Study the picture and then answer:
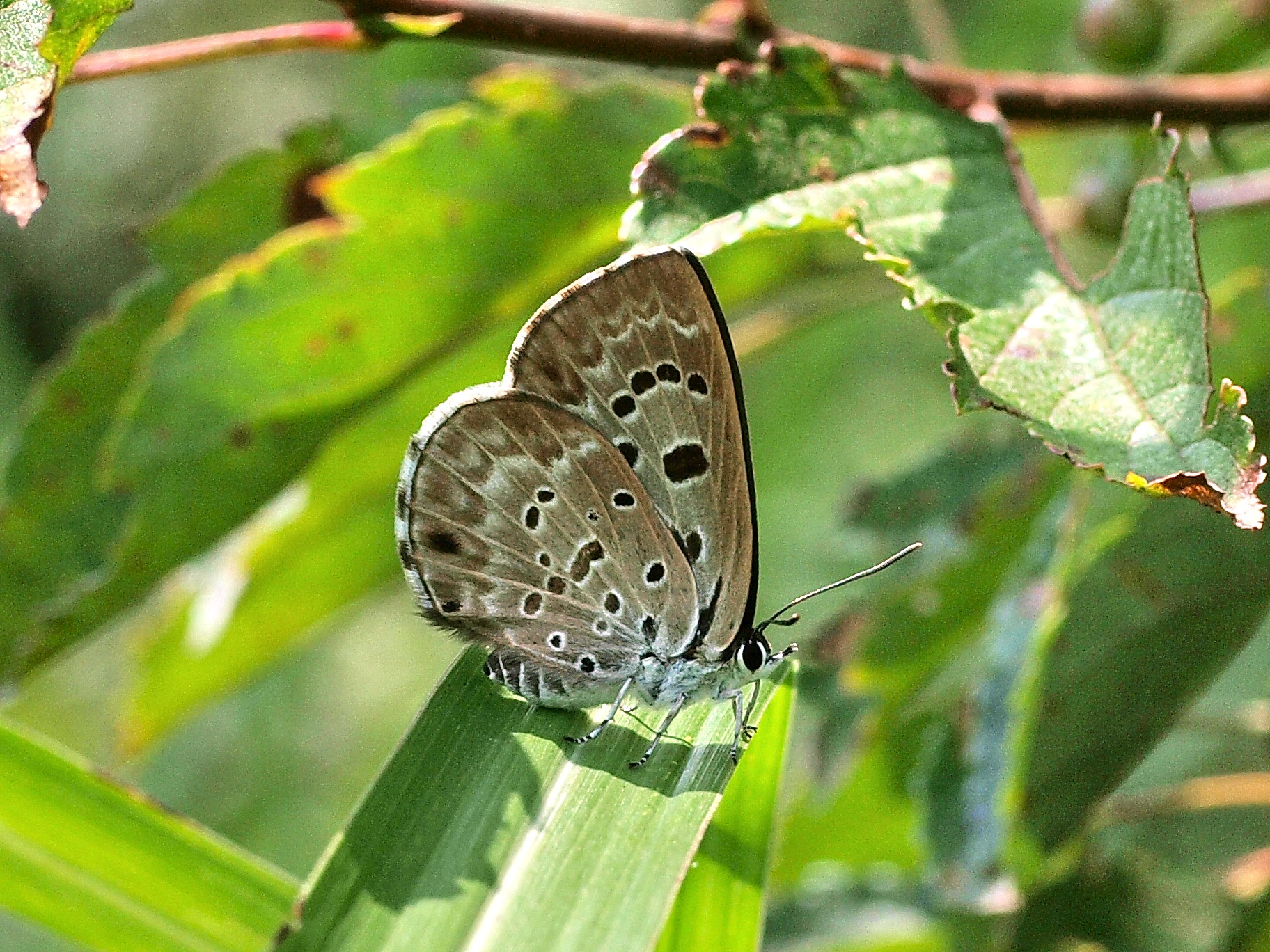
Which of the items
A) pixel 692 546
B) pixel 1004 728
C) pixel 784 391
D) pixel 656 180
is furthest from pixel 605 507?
pixel 784 391

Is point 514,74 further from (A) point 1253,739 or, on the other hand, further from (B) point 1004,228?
(A) point 1253,739

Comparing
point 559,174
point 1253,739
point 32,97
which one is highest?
point 32,97

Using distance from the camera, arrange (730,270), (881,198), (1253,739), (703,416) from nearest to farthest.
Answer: (881,198) → (703,416) → (730,270) → (1253,739)

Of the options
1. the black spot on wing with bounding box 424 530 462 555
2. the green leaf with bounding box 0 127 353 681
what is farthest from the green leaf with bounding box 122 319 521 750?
the black spot on wing with bounding box 424 530 462 555

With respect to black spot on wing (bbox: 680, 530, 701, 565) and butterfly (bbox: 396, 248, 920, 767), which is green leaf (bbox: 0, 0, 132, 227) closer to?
butterfly (bbox: 396, 248, 920, 767)

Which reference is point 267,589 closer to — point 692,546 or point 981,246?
point 692,546

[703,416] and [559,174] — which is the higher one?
[559,174]

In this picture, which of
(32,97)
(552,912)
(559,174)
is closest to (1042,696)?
(552,912)

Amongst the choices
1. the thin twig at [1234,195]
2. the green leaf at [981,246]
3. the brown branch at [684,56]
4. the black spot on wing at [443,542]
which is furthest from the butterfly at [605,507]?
the thin twig at [1234,195]
